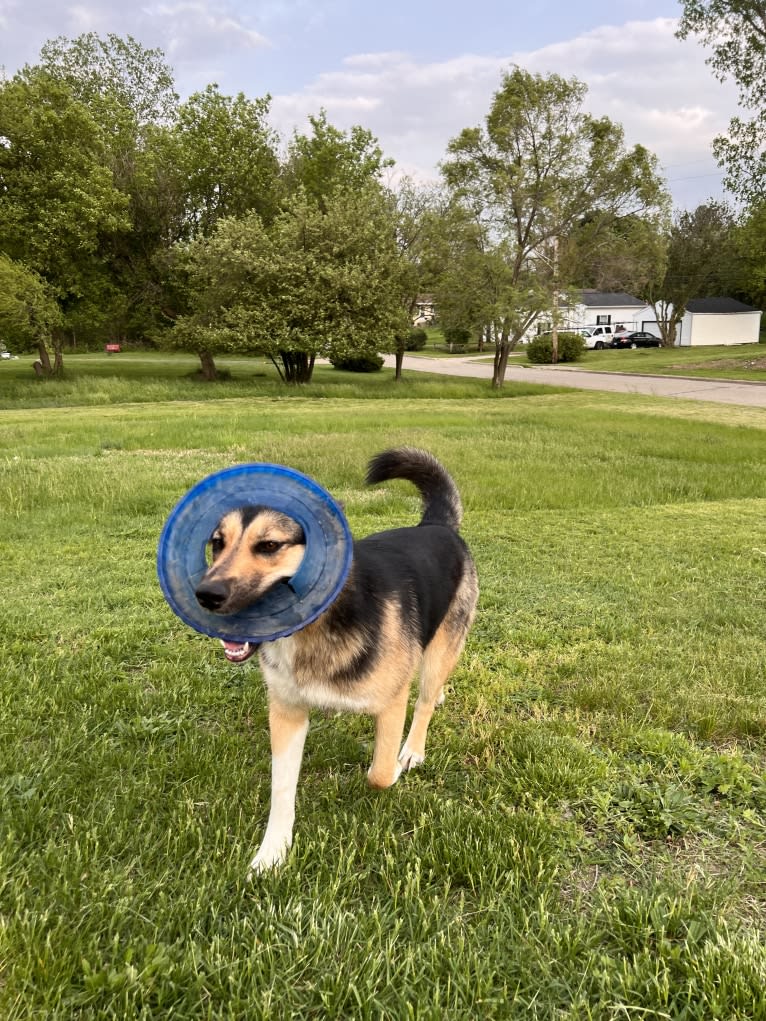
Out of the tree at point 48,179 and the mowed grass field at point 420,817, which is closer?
the mowed grass field at point 420,817

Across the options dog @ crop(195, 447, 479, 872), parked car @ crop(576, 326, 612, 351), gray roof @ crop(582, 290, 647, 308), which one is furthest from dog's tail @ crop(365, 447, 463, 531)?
gray roof @ crop(582, 290, 647, 308)

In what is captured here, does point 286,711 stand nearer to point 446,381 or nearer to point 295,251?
point 295,251

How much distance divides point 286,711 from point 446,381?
3286cm

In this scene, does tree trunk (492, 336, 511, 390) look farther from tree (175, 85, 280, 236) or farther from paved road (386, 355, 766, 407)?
tree (175, 85, 280, 236)

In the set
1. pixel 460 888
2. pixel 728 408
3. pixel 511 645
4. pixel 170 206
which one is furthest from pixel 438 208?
pixel 460 888

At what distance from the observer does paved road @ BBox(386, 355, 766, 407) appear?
89.3 ft

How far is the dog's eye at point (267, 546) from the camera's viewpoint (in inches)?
83.5

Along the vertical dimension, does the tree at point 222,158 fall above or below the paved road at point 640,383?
above

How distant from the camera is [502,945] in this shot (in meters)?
2.05

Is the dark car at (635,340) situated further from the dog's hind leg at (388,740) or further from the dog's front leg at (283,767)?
the dog's front leg at (283,767)

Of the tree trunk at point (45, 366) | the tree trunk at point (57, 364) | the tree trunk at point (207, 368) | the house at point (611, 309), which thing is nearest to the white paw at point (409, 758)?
the tree trunk at point (207, 368)

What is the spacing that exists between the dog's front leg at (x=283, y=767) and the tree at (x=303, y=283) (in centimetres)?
2657

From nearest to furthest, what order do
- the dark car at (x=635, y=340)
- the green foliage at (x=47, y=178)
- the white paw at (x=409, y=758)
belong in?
the white paw at (x=409, y=758) → the green foliage at (x=47, y=178) → the dark car at (x=635, y=340)

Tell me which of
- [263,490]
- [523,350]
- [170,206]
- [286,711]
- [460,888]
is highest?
[170,206]
